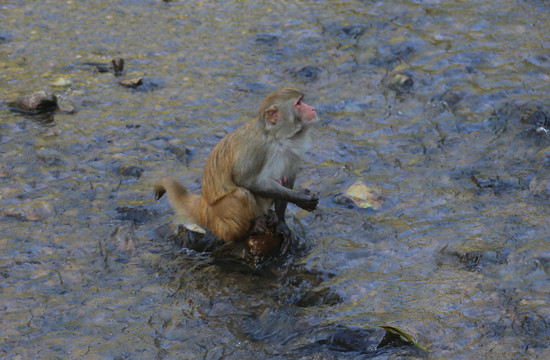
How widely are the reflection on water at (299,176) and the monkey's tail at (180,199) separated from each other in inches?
11.0

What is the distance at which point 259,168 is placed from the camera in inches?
196

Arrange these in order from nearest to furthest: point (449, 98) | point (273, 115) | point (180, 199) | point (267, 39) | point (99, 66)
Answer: point (273, 115), point (180, 199), point (449, 98), point (99, 66), point (267, 39)

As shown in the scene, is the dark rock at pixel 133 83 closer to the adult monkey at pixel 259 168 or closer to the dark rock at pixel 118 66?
the dark rock at pixel 118 66

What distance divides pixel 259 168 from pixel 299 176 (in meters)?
1.32

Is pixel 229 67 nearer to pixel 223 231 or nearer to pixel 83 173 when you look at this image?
pixel 83 173

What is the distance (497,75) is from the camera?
23.8 feet

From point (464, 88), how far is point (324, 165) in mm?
1848

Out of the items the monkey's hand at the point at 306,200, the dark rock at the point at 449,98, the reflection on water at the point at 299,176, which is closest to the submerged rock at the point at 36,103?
the reflection on water at the point at 299,176

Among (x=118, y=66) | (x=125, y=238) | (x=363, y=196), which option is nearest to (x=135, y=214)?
(x=125, y=238)

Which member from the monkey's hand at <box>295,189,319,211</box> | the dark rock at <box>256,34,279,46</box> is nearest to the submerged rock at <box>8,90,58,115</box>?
the dark rock at <box>256,34,279,46</box>

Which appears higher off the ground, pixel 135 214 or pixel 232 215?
pixel 232 215

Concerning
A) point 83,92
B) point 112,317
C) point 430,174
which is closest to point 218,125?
point 83,92

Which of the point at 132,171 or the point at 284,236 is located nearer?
the point at 284,236

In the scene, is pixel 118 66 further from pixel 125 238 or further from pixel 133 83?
pixel 125 238
